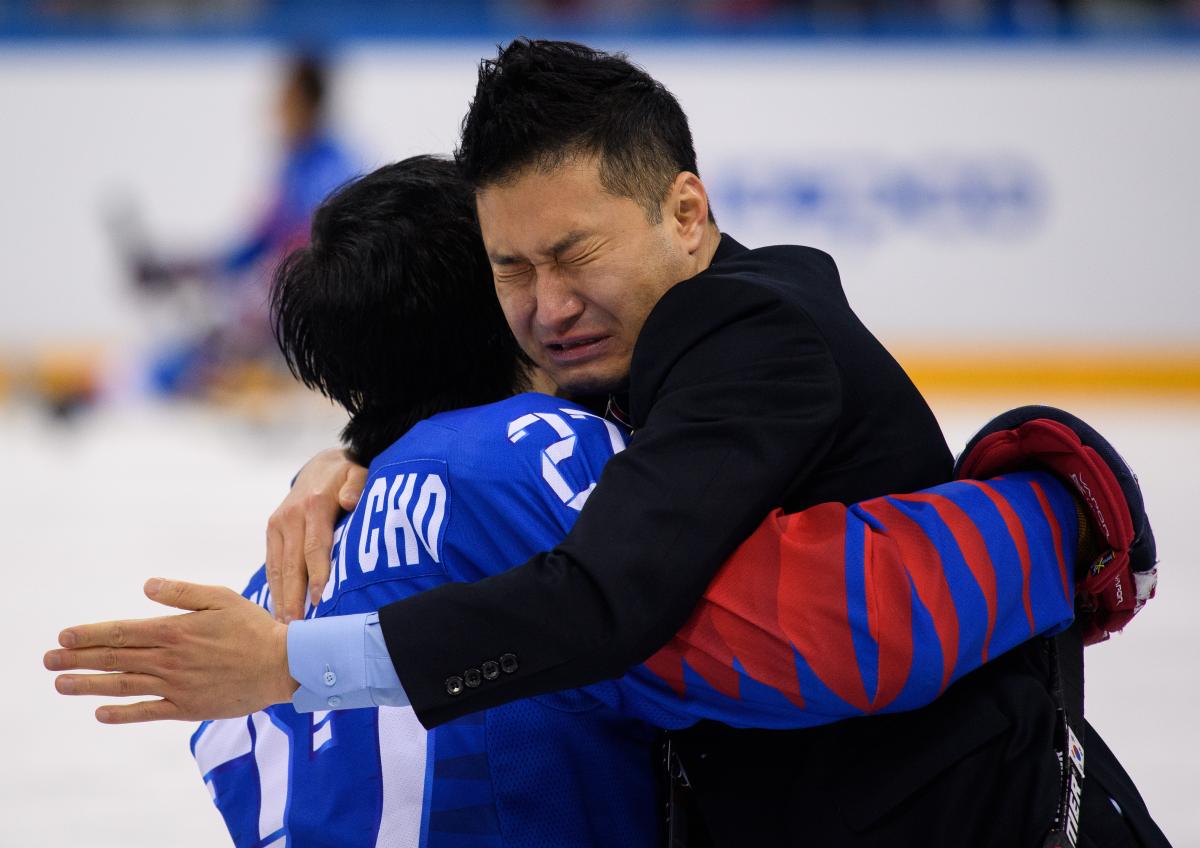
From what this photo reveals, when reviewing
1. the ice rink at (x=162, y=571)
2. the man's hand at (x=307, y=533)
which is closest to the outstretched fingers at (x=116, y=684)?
the man's hand at (x=307, y=533)

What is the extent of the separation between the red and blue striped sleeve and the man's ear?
1.28 feet

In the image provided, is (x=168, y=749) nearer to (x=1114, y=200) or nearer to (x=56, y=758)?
(x=56, y=758)

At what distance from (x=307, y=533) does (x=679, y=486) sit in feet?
1.82

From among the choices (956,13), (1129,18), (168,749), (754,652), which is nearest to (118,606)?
(168,749)

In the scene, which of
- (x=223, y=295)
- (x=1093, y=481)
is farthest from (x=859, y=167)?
(x=1093, y=481)

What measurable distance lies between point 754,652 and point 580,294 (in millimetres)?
427

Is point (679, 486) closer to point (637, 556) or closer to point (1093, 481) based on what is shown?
point (637, 556)

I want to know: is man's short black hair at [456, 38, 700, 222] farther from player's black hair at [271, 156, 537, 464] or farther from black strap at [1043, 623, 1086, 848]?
black strap at [1043, 623, 1086, 848]

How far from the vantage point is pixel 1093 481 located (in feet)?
4.06

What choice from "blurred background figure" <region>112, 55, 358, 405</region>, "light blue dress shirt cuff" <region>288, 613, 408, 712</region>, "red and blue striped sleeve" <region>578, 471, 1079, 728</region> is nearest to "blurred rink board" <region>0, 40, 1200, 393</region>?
"blurred background figure" <region>112, 55, 358, 405</region>

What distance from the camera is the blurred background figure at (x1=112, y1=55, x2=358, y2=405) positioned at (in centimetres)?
707

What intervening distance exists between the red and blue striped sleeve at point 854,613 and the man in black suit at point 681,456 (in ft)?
0.12

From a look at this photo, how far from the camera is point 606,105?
4.56 ft

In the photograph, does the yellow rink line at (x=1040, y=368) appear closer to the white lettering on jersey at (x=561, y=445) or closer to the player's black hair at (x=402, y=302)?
the player's black hair at (x=402, y=302)
